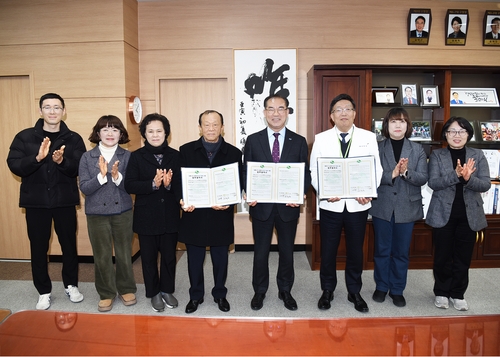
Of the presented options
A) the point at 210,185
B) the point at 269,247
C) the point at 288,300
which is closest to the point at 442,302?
the point at 288,300

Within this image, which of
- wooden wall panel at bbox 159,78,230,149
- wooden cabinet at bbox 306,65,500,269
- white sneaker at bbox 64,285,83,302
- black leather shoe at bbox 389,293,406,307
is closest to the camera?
black leather shoe at bbox 389,293,406,307

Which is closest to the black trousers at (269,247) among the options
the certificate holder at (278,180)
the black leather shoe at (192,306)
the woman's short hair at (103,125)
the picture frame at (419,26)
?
the certificate holder at (278,180)

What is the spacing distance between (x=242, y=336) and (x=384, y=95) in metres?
3.50

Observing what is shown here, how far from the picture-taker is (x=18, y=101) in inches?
171

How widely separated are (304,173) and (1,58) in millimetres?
4022

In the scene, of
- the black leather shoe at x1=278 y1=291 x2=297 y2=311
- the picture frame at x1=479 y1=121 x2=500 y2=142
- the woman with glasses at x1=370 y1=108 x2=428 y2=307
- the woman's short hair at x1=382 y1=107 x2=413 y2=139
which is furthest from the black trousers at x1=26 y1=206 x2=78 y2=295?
the picture frame at x1=479 y1=121 x2=500 y2=142

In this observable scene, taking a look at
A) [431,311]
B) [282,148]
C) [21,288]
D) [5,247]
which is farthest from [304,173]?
[5,247]

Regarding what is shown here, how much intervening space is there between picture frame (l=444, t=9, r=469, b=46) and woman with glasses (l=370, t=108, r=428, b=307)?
2302mm

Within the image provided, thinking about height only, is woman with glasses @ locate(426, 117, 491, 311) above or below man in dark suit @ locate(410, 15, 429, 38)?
below

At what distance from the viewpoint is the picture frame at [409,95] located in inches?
162

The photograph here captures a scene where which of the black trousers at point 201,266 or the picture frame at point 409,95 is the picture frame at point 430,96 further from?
the black trousers at point 201,266

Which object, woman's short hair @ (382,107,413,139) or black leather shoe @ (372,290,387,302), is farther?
A: black leather shoe @ (372,290,387,302)

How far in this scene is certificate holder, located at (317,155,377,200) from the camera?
9.05ft

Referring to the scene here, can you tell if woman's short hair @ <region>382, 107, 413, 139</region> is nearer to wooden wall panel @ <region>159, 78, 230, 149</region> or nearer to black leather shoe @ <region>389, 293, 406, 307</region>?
black leather shoe @ <region>389, 293, 406, 307</region>
